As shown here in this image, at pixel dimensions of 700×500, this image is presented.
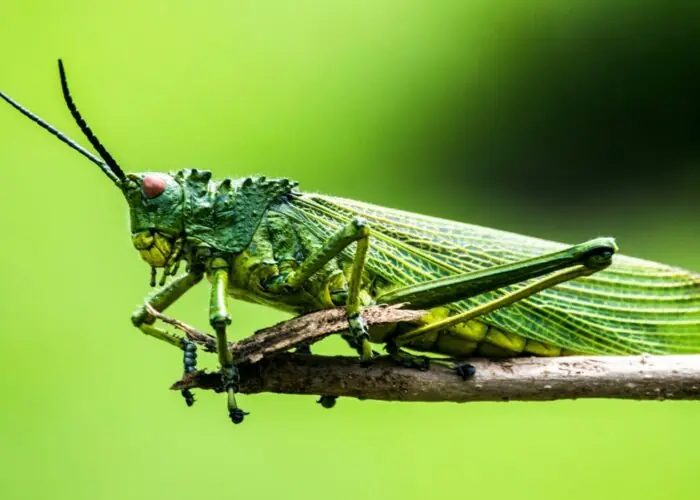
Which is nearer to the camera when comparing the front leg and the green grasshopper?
the front leg

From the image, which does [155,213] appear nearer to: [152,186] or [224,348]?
[152,186]

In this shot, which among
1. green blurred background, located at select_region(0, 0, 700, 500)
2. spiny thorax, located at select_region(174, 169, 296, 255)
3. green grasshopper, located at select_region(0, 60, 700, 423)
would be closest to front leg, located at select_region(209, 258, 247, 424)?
green grasshopper, located at select_region(0, 60, 700, 423)


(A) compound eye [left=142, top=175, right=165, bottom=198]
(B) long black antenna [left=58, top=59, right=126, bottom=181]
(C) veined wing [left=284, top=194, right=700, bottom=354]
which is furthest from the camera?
(C) veined wing [left=284, top=194, right=700, bottom=354]

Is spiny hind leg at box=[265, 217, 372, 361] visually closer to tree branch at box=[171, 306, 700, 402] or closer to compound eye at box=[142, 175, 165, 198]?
tree branch at box=[171, 306, 700, 402]

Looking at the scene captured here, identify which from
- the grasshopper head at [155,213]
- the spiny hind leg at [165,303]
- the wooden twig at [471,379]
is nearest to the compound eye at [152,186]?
the grasshopper head at [155,213]

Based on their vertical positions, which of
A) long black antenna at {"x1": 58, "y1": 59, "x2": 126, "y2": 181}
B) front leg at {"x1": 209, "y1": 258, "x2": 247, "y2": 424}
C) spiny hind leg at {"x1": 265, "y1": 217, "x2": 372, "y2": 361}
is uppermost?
long black antenna at {"x1": 58, "y1": 59, "x2": 126, "y2": 181}

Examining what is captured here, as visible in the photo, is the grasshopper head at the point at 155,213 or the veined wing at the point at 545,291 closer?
the grasshopper head at the point at 155,213

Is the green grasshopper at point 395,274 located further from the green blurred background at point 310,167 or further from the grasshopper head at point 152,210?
the green blurred background at point 310,167
